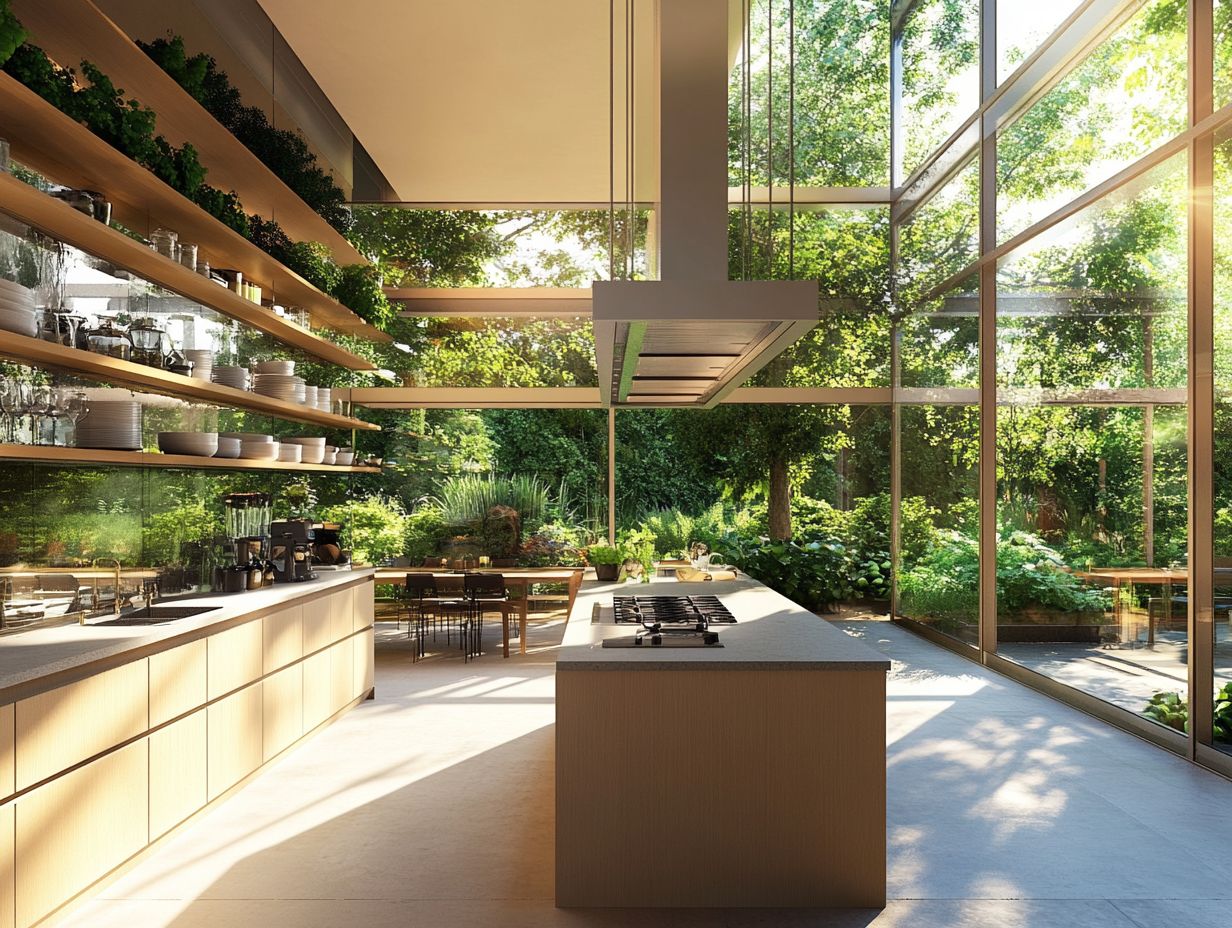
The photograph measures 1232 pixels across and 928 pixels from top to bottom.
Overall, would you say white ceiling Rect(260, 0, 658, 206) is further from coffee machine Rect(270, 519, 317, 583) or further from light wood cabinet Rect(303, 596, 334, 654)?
light wood cabinet Rect(303, 596, 334, 654)

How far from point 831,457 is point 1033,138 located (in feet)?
12.7

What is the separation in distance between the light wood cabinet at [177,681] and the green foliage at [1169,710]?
15.9 feet

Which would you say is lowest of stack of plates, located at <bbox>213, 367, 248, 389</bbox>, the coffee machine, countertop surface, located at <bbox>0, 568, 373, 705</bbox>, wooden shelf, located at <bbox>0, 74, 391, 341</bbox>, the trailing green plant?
countertop surface, located at <bbox>0, 568, 373, 705</bbox>

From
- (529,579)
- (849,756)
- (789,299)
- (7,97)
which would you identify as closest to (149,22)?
(7,97)

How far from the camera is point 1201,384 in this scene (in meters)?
5.12

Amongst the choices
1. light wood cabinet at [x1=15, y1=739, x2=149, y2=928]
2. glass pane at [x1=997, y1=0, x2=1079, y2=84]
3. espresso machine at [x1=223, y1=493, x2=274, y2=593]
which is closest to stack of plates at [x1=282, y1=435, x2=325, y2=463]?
espresso machine at [x1=223, y1=493, x2=274, y2=593]

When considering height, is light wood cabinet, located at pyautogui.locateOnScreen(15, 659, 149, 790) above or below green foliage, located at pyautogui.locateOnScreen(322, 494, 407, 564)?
below

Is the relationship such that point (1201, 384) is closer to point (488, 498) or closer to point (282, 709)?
point (282, 709)

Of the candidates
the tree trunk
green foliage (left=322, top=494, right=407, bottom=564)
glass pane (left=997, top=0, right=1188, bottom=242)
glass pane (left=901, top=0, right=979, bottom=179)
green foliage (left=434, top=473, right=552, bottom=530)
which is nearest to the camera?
glass pane (left=997, top=0, right=1188, bottom=242)

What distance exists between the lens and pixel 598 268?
9875 millimetres

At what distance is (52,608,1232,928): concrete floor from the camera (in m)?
3.29

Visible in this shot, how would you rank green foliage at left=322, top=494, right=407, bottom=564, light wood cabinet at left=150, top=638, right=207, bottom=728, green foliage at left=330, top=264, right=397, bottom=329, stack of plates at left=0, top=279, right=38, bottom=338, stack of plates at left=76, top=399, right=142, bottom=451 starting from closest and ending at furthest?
1. stack of plates at left=0, top=279, right=38, bottom=338
2. light wood cabinet at left=150, top=638, right=207, bottom=728
3. stack of plates at left=76, top=399, right=142, bottom=451
4. green foliage at left=330, top=264, right=397, bottom=329
5. green foliage at left=322, top=494, right=407, bottom=564

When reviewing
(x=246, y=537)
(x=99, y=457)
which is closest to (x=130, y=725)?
(x=99, y=457)

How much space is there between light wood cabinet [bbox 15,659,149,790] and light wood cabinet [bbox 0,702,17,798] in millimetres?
30
